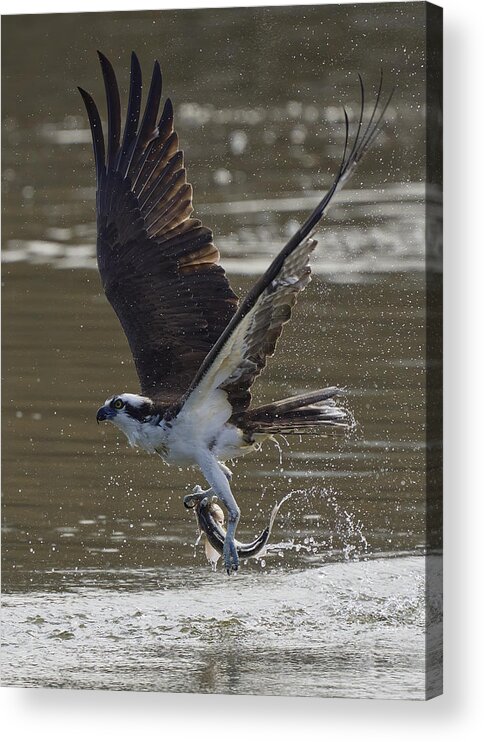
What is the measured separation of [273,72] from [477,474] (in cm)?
138

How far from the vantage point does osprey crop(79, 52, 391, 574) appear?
5.82m

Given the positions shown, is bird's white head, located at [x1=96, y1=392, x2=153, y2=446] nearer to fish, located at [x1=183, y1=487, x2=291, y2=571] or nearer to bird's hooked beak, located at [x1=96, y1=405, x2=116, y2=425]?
bird's hooked beak, located at [x1=96, y1=405, x2=116, y2=425]

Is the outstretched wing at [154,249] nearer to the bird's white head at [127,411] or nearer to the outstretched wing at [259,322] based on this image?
the bird's white head at [127,411]

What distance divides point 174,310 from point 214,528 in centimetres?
71

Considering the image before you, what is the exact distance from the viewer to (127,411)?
5.96m

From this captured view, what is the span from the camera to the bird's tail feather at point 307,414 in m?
5.83

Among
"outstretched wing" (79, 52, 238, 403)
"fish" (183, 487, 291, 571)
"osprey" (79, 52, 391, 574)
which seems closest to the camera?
"osprey" (79, 52, 391, 574)

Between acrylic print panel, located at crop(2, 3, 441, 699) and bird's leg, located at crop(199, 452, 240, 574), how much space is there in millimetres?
12

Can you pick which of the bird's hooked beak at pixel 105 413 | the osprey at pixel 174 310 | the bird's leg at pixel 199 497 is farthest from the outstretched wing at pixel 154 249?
the bird's leg at pixel 199 497

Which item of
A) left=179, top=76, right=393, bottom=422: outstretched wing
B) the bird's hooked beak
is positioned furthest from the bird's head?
left=179, top=76, right=393, bottom=422: outstretched wing

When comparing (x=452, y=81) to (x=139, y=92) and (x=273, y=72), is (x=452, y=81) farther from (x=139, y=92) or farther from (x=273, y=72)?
(x=139, y=92)

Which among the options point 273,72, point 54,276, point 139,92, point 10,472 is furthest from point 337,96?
point 10,472

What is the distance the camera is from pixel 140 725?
6.00 m

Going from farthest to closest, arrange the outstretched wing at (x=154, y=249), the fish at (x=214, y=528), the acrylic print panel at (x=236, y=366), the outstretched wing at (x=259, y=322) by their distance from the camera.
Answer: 1. the outstretched wing at (x=154, y=249)
2. the fish at (x=214, y=528)
3. the acrylic print panel at (x=236, y=366)
4. the outstretched wing at (x=259, y=322)
